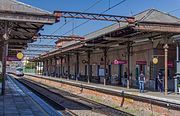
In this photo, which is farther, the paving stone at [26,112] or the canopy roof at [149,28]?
the canopy roof at [149,28]

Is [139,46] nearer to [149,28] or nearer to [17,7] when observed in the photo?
[149,28]

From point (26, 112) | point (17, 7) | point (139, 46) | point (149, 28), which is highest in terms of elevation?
point (17, 7)

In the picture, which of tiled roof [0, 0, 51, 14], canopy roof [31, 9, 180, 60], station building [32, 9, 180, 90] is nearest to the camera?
tiled roof [0, 0, 51, 14]

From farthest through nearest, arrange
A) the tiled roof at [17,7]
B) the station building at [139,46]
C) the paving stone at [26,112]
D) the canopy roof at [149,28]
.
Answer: the station building at [139,46] < the canopy roof at [149,28] < the tiled roof at [17,7] < the paving stone at [26,112]

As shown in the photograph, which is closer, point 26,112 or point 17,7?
point 26,112

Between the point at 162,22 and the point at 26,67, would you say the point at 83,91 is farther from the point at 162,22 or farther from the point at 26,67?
the point at 26,67

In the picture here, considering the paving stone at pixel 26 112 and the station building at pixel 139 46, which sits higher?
the station building at pixel 139 46

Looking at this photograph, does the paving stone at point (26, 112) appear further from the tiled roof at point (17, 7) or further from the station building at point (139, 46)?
the station building at point (139, 46)

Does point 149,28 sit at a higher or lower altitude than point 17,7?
lower

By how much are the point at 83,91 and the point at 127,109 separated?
12848 mm

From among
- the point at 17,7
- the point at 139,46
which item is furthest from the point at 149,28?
the point at 139,46

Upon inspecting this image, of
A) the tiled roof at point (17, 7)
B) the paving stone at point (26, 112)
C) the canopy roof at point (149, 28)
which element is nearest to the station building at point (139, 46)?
the canopy roof at point (149, 28)

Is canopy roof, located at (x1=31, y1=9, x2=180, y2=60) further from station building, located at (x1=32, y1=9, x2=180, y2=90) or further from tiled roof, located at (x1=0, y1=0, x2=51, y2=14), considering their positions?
tiled roof, located at (x1=0, y1=0, x2=51, y2=14)

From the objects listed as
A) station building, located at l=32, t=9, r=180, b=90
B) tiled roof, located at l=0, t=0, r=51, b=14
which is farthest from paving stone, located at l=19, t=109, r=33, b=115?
station building, located at l=32, t=9, r=180, b=90
